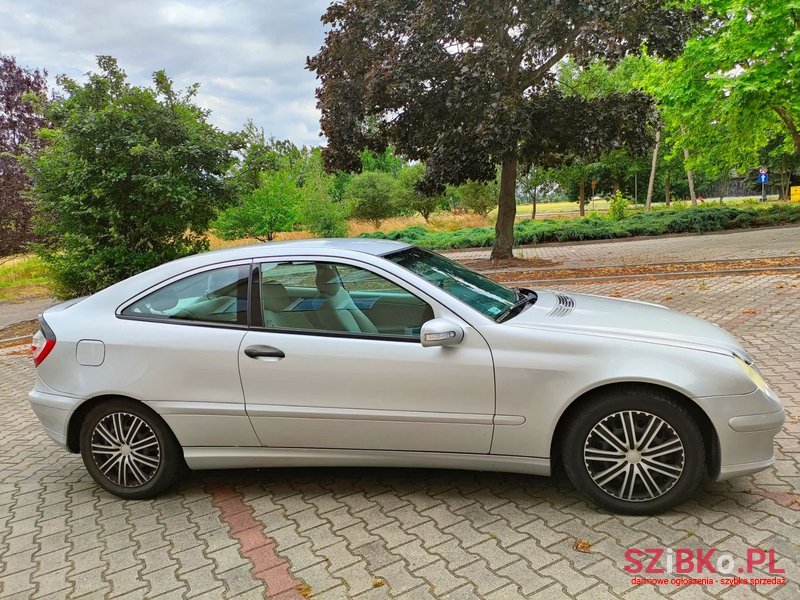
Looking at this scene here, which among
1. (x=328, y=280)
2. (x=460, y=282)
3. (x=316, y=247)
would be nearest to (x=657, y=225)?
(x=460, y=282)

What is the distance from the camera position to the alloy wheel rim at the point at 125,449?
3.66 m

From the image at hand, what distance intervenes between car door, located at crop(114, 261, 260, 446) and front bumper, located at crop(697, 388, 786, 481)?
250 cm

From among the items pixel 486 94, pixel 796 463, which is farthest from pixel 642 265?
pixel 796 463

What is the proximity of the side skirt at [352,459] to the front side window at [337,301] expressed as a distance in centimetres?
69

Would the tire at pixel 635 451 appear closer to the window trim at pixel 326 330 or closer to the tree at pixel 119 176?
Answer: the window trim at pixel 326 330

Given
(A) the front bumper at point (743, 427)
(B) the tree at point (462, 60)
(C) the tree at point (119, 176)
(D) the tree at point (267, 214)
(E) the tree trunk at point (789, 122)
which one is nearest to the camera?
(A) the front bumper at point (743, 427)

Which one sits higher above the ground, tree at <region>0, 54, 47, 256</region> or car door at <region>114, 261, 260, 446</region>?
tree at <region>0, 54, 47, 256</region>

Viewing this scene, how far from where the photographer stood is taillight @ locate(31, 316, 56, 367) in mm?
3771

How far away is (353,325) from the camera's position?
343cm

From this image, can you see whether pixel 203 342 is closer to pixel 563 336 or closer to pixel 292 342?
pixel 292 342

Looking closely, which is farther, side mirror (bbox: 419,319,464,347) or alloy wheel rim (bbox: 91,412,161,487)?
alloy wheel rim (bbox: 91,412,161,487)

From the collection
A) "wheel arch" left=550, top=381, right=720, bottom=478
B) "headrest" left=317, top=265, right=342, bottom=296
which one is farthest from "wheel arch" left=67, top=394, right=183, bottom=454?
"wheel arch" left=550, top=381, right=720, bottom=478

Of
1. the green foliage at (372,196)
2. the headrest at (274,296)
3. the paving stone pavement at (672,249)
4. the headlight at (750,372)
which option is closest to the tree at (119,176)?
the headrest at (274,296)

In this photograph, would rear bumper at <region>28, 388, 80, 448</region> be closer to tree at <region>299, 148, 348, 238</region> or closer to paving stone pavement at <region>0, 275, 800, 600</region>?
paving stone pavement at <region>0, 275, 800, 600</region>
